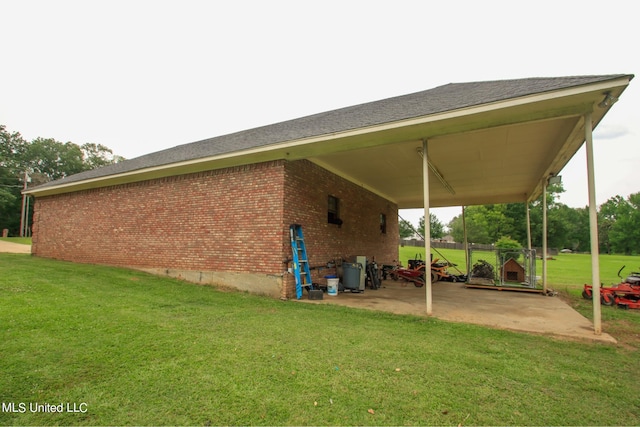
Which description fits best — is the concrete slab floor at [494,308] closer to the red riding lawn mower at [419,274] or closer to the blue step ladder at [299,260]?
the blue step ladder at [299,260]

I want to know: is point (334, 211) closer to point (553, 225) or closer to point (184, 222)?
point (184, 222)

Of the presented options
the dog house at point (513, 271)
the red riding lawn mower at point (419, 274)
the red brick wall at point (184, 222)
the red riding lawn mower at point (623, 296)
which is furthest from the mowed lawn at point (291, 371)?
the dog house at point (513, 271)

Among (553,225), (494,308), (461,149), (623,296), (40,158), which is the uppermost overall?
(40,158)

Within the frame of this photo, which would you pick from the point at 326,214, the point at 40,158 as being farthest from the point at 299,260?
the point at 40,158

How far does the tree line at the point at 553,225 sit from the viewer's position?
43250 millimetres

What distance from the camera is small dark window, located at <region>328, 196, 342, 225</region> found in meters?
8.98

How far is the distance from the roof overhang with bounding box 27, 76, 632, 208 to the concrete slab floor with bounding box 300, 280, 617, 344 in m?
3.35

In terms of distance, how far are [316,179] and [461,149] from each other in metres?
3.73

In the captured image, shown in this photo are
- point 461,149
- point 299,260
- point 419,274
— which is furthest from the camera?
point 419,274

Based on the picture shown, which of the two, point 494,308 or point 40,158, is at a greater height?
point 40,158

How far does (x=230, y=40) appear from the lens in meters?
10.1

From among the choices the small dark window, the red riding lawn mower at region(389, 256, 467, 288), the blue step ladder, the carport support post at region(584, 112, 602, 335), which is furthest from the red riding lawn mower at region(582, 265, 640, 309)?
the blue step ladder

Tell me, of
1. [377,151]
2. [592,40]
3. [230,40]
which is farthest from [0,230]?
[592,40]

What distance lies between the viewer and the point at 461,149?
267 inches
